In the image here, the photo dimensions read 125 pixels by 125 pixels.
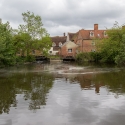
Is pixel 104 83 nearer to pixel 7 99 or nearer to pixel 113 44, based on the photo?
pixel 7 99

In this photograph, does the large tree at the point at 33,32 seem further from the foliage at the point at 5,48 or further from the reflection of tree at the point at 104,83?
the reflection of tree at the point at 104,83

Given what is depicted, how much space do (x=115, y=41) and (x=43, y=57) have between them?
24.1 m

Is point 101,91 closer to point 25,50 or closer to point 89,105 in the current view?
point 89,105

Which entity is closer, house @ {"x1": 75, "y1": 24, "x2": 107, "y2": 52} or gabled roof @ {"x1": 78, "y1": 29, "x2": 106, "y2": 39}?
house @ {"x1": 75, "y1": 24, "x2": 107, "y2": 52}

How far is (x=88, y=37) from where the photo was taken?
228 feet

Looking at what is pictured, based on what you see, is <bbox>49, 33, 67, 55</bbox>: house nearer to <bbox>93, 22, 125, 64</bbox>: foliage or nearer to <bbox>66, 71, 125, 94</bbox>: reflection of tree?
<bbox>93, 22, 125, 64</bbox>: foliage

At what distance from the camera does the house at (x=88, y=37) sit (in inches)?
2719

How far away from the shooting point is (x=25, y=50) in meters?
58.9

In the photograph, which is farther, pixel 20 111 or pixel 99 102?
pixel 99 102

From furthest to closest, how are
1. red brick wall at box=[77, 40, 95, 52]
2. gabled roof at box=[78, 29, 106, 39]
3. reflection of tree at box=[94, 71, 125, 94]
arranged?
gabled roof at box=[78, 29, 106, 39], red brick wall at box=[77, 40, 95, 52], reflection of tree at box=[94, 71, 125, 94]

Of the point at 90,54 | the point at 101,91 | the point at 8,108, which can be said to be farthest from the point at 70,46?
the point at 8,108

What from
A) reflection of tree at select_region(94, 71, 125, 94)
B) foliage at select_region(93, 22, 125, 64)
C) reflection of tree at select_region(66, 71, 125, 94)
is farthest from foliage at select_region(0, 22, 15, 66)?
foliage at select_region(93, 22, 125, 64)

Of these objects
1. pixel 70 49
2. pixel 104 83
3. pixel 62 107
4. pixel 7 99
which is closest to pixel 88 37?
pixel 70 49

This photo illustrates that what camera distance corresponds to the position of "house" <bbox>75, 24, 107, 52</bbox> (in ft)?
227
